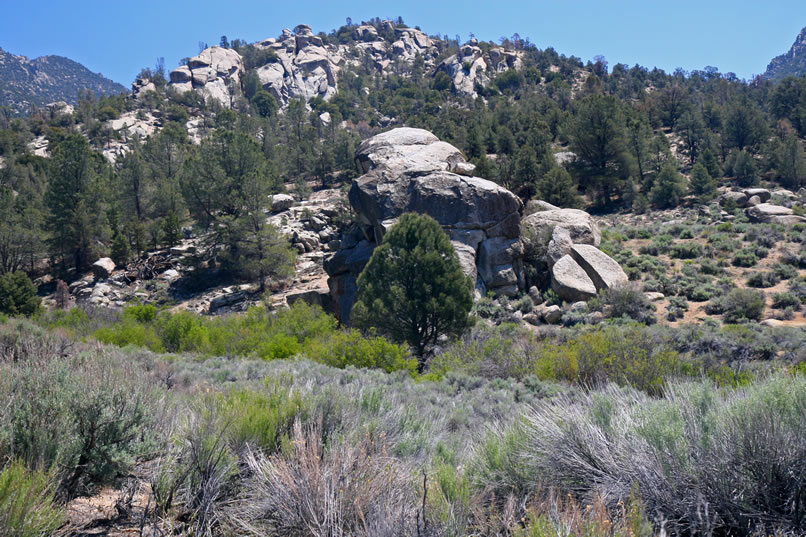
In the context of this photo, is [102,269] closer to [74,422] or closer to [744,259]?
[74,422]

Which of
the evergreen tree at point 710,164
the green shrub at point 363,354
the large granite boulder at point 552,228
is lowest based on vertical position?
the green shrub at point 363,354

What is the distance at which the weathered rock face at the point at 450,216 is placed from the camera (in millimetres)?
21219

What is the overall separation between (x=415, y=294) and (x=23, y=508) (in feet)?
41.8

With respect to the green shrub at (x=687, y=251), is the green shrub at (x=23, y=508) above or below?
below

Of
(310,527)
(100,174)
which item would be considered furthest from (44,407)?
(100,174)

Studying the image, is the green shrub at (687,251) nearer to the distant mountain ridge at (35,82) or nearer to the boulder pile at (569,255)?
the boulder pile at (569,255)

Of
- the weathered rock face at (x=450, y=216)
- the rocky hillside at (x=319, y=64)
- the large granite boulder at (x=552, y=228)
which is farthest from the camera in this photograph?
the rocky hillside at (x=319, y=64)

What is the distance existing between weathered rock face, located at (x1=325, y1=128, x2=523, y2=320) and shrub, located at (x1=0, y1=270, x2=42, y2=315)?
1529cm

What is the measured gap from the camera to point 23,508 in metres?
2.21

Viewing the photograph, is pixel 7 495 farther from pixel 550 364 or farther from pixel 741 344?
pixel 741 344

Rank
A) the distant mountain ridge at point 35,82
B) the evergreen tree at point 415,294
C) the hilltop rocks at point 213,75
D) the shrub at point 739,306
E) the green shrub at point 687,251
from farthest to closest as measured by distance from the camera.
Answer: the distant mountain ridge at point 35,82, the hilltop rocks at point 213,75, the green shrub at point 687,251, the shrub at point 739,306, the evergreen tree at point 415,294

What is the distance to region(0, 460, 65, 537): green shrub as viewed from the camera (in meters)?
2.14

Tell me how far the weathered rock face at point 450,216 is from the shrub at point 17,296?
1529cm

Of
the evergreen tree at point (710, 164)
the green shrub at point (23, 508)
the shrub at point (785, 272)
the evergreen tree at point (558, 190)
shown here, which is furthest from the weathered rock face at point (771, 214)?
the green shrub at point (23, 508)
